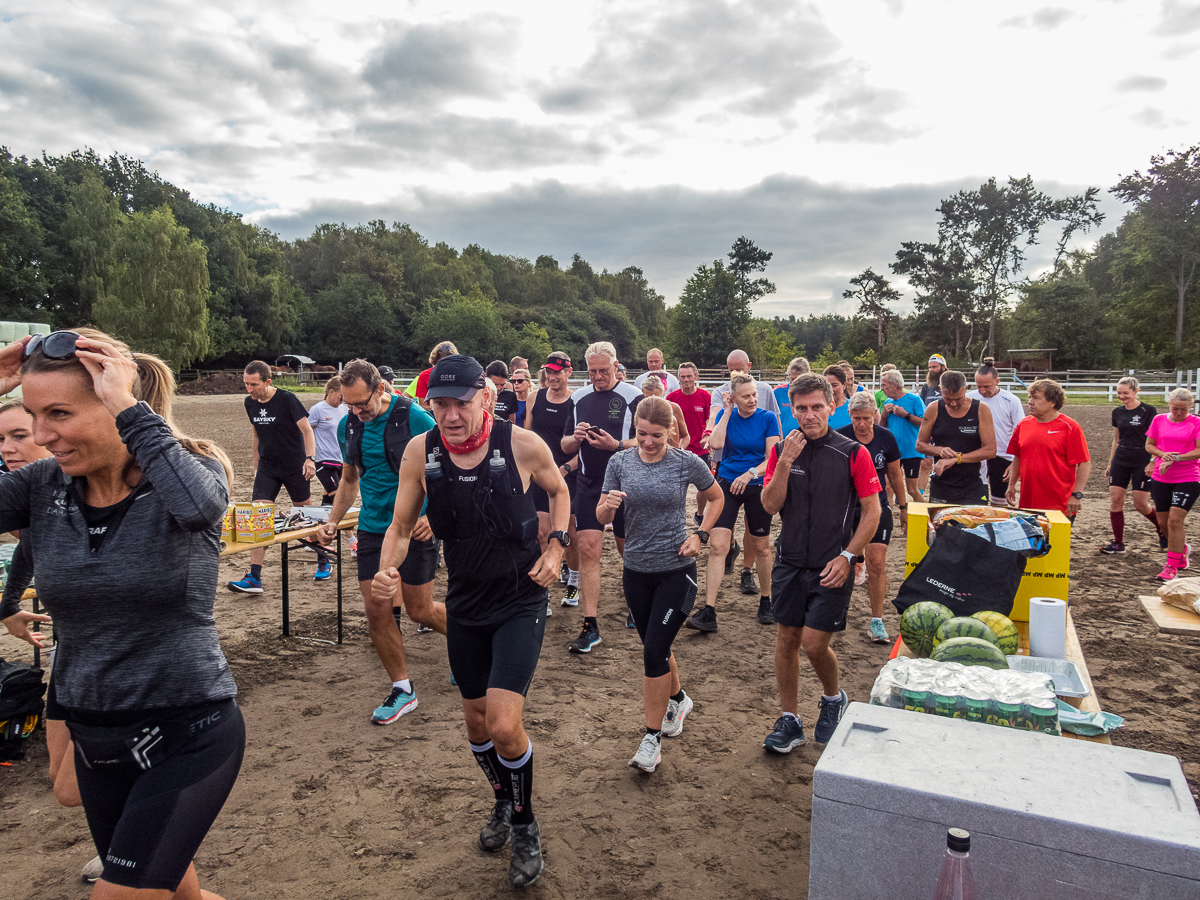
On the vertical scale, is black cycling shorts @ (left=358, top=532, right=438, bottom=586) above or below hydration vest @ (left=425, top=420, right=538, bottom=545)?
below

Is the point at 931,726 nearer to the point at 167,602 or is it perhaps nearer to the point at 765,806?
the point at 765,806

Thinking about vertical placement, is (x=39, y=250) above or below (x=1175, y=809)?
above

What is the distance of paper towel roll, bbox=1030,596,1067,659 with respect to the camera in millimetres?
3521

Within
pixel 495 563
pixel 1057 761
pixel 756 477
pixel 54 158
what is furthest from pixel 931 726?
Answer: pixel 54 158

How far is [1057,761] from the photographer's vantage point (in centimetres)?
213

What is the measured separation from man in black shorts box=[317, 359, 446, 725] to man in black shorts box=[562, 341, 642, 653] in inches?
57.7

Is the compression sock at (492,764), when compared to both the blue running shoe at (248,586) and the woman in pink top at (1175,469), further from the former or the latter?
the woman in pink top at (1175,469)

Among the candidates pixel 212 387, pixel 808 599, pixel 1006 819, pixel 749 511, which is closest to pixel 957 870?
pixel 1006 819

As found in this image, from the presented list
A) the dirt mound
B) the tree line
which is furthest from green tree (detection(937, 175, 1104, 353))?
the dirt mound

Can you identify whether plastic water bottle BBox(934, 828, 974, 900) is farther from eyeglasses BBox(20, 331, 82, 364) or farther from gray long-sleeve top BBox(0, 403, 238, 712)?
eyeglasses BBox(20, 331, 82, 364)

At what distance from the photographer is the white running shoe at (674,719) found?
4634mm

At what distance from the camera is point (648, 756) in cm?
417

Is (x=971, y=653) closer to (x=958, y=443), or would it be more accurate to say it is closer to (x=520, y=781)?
(x=520, y=781)

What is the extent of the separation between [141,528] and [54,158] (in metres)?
77.0
